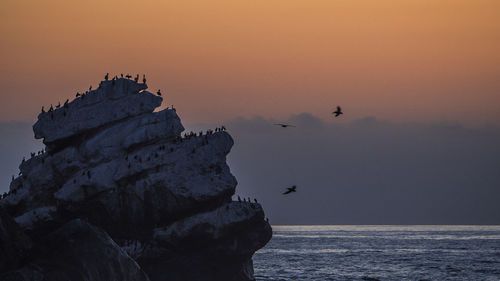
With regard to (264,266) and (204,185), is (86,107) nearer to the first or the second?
(204,185)

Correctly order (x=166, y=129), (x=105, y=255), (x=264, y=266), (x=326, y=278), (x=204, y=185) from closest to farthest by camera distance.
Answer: (x=105, y=255) → (x=204, y=185) → (x=166, y=129) → (x=326, y=278) → (x=264, y=266)

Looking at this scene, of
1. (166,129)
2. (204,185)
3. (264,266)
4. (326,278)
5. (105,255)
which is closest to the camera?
(105,255)

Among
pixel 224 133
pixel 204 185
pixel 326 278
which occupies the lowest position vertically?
pixel 326 278

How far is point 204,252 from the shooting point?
2613 inches

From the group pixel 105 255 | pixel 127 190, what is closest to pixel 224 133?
pixel 127 190

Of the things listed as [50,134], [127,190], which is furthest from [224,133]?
[50,134]

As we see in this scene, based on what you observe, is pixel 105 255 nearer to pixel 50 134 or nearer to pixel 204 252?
pixel 204 252

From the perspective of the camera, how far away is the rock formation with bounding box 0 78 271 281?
65.4 m

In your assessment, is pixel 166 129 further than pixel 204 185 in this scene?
Yes

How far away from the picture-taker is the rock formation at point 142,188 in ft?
214

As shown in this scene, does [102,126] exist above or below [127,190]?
above

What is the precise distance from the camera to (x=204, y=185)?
6588cm

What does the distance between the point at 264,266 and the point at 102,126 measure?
5223 cm

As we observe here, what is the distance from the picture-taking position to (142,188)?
66250 mm
